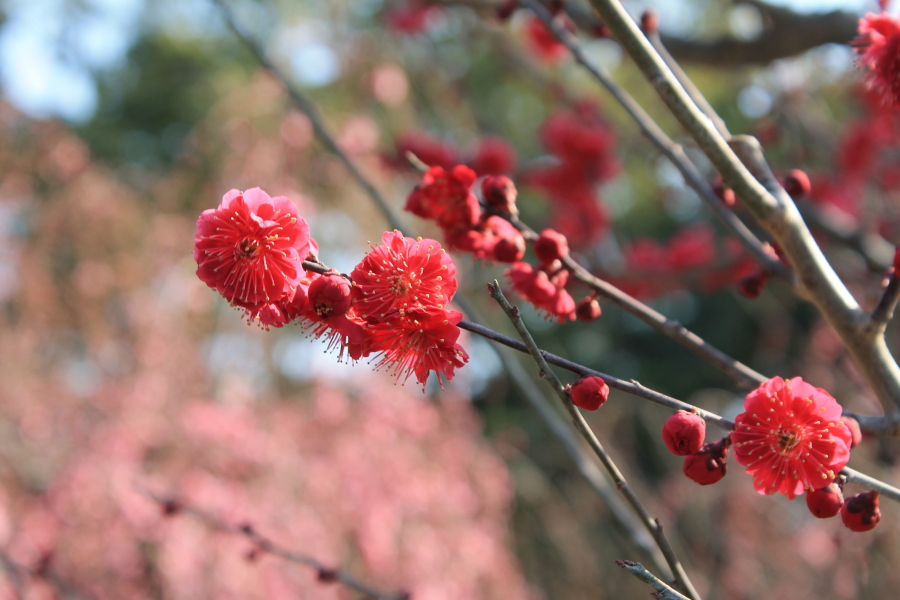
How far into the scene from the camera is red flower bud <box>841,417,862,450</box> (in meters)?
0.85

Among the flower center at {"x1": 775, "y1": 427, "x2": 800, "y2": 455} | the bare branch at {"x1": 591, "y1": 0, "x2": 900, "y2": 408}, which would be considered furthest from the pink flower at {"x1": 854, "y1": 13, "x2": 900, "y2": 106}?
the flower center at {"x1": 775, "y1": 427, "x2": 800, "y2": 455}

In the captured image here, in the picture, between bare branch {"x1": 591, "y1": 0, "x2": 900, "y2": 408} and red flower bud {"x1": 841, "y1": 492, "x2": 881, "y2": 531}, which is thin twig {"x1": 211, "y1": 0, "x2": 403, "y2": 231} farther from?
red flower bud {"x1": 841, "y1": 492, "x2": 881, "y2": 531}

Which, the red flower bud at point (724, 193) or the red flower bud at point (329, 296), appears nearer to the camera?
the red flower bud at point (329, 296)

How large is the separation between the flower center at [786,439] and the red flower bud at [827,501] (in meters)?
0.07

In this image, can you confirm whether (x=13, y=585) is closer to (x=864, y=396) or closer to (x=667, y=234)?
(x=864, y=396)

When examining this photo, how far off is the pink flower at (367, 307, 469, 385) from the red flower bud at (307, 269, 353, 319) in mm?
58

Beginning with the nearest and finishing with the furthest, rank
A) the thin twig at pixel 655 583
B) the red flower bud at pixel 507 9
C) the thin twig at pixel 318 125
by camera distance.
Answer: the thin twig at pixel 655 583 → the thin twig at pixel 318 125 → the red flower bud at pixel 507 9

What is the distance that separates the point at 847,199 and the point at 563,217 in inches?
65.3

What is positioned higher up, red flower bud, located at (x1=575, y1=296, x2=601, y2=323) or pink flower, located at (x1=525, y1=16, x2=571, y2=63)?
pink flower, located at (x1=525, y1=16, x2=571, y2=63)

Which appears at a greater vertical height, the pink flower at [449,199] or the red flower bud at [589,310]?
the pink flower at [449,199]

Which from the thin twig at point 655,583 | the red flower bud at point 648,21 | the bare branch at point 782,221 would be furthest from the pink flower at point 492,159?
the thin twig at point 655,583

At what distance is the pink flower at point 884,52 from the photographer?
1116 mm

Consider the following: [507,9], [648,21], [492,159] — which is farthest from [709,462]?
[492,159]

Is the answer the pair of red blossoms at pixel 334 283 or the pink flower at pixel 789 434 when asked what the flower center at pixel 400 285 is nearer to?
the pair of red blossoms at pixel 334 283
